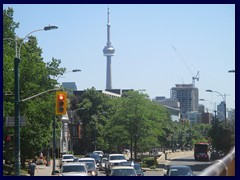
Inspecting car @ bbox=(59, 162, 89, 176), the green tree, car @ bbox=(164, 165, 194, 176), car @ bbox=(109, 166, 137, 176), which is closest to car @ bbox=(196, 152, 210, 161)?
the green tree

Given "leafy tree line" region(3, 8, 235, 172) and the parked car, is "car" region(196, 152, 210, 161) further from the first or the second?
"leafy tree line" region(3, 8, 235, 172)

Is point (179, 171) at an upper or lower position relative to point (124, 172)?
upper

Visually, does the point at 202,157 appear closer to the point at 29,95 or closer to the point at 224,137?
the point at 224,137

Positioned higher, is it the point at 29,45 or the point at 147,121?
the point at 29,45

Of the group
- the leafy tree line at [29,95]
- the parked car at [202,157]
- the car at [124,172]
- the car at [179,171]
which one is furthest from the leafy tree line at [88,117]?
the car at [179,171]

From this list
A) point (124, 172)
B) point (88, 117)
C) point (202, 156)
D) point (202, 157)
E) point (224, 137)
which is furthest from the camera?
point (88, 117)

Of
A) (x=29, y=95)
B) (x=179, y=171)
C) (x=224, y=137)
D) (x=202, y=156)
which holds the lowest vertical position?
(x=202, y=156)

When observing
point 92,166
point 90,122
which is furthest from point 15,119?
point 90,122

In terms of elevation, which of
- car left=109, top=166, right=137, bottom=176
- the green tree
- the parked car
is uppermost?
the green tree

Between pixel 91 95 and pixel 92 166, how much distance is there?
2887 inches

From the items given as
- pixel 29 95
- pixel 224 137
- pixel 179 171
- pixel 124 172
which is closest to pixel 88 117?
pixel 224 137

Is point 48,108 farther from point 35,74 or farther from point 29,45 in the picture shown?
point 29,45

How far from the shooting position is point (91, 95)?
113625 millimetres

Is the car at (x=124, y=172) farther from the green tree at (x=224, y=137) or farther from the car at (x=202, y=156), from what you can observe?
the car at (x=202, y=156)
